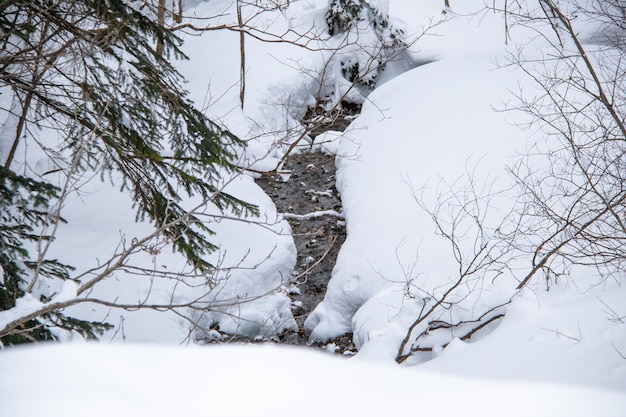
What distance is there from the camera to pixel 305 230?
9.70 m

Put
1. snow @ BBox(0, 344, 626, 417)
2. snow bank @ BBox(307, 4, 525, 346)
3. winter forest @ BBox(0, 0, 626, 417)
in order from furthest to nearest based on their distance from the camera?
1. snow bank @ BBox(307, 4, 525, 346)
2. winter forest @ BBox(0, 0, 626, 417)
3. snow @ BBox(0, 344, 626, 417)

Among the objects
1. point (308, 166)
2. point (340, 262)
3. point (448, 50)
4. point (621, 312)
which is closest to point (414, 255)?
point (340, 262)

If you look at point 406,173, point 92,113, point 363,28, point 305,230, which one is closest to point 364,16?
point 363,28

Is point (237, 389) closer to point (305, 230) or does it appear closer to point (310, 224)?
point (305, 230)

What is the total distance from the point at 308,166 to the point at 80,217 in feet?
17.7

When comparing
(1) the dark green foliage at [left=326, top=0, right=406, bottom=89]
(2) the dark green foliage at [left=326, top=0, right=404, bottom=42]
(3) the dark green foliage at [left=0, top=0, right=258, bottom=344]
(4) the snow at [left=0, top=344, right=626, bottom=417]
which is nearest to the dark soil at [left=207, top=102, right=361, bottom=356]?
(1) the dark green foliage at [left=326, top=0, right=406, bottom=89]

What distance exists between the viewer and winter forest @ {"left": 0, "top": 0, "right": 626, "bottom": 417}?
76.8 inches

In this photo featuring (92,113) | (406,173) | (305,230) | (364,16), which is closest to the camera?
(92,113)

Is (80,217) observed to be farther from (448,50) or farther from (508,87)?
(448,50)

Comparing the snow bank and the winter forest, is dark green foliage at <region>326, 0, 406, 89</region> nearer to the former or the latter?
the winter forest

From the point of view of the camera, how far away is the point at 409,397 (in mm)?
1944

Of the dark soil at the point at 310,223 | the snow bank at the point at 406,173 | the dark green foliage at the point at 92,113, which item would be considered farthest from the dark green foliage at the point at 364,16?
the dark green foliage at the point at 92,113

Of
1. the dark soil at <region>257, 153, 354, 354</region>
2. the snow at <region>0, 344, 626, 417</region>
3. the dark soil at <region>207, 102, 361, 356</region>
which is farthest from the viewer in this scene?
the dark soil at <region>257, 153, 354, 354</region>

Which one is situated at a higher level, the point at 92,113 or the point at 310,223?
the point at 310,223
